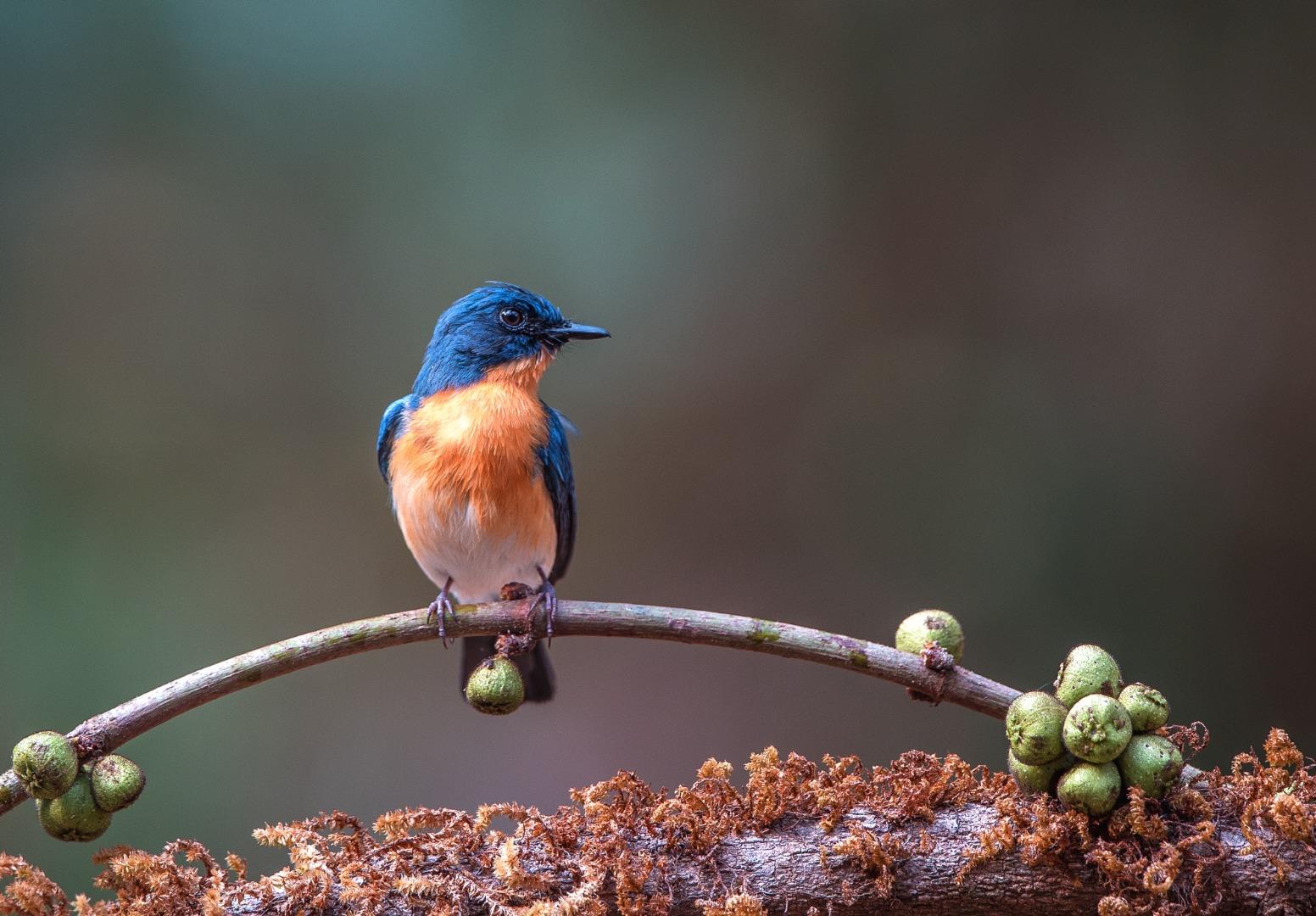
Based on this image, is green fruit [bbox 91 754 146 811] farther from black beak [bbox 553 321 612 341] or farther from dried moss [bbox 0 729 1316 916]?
black beak [bbox 553 321 612 341]

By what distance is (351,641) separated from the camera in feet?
4.80

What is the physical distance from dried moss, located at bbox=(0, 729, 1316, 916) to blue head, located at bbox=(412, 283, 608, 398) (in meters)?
1.39

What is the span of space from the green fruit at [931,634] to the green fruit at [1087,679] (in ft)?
0.51

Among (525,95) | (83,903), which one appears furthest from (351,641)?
(525,95)

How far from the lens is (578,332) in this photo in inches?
105

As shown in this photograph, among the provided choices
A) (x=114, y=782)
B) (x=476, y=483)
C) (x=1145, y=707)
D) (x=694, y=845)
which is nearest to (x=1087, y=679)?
(x=1145, y=707)

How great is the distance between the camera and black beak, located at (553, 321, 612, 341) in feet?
8.68

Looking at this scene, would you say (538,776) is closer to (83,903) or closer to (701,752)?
(701,752)

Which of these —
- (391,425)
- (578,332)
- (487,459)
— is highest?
(578,332)

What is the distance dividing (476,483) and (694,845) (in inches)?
47.3

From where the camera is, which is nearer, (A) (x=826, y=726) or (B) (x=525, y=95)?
(A) (x=826, y=726)

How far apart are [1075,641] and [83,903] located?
9.38ft

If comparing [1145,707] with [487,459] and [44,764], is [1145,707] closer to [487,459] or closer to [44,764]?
[44,764]

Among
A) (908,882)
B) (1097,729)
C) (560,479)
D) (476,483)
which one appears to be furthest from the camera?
(560,479)
